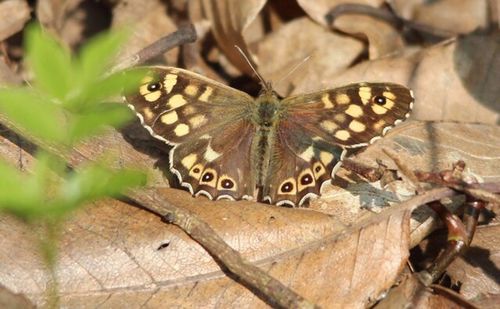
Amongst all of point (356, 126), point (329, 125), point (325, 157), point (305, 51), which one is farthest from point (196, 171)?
point (305, 51)

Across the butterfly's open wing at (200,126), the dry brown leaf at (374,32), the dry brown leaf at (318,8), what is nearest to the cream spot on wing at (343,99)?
the butterfly's open wing at (200,126)

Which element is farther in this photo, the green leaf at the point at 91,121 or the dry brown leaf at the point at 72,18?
the dry brown leaf at the point at 72,18

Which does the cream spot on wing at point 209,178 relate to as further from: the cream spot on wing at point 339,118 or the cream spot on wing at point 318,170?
the cream spot on wing at point 339,118

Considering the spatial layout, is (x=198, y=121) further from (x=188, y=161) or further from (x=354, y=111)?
(x=354, y=111)

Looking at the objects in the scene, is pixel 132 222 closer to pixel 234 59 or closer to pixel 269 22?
pixel 234 59

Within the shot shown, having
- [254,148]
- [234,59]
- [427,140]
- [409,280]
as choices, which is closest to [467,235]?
[409,280]
